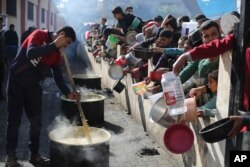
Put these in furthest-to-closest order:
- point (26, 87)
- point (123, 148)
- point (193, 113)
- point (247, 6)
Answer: point (123, 148) < point (26, 87) < point (193, 113) < point (247, 6)

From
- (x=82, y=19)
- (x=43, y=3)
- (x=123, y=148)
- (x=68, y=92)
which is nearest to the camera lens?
(x=68, y=92)

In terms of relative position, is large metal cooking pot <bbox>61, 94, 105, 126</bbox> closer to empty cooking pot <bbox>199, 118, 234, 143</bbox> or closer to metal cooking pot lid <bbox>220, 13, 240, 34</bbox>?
metal cooking pot lid <bbox>220, 13, 240, 34</bbox>

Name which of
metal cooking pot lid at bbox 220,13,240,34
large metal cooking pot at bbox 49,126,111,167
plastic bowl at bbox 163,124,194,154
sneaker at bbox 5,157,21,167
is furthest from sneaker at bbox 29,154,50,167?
metal cooking pot lid at bbox 220,13,240,34

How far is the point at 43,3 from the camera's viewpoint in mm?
33562

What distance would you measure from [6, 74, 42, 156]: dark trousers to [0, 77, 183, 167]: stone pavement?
0.37 meters

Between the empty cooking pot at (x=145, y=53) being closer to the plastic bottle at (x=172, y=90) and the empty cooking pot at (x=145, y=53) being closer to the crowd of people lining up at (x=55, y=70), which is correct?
the crowd of people lining up at (x=55, y=70)

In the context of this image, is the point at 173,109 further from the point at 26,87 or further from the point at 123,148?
the point at 123,148

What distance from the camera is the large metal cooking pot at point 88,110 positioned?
25.0ft

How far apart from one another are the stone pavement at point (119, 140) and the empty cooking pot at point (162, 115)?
1173 millimetres

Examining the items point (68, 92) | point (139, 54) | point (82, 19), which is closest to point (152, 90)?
point (139, 54)

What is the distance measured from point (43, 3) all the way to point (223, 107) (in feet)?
103

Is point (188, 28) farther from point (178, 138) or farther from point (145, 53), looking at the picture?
point (178, 138)

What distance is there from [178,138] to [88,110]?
13.0ft

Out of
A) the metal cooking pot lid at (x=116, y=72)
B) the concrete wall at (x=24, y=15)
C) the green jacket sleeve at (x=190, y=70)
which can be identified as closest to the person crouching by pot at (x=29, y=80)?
the green jacket sleeve at (x=190, y=70)
